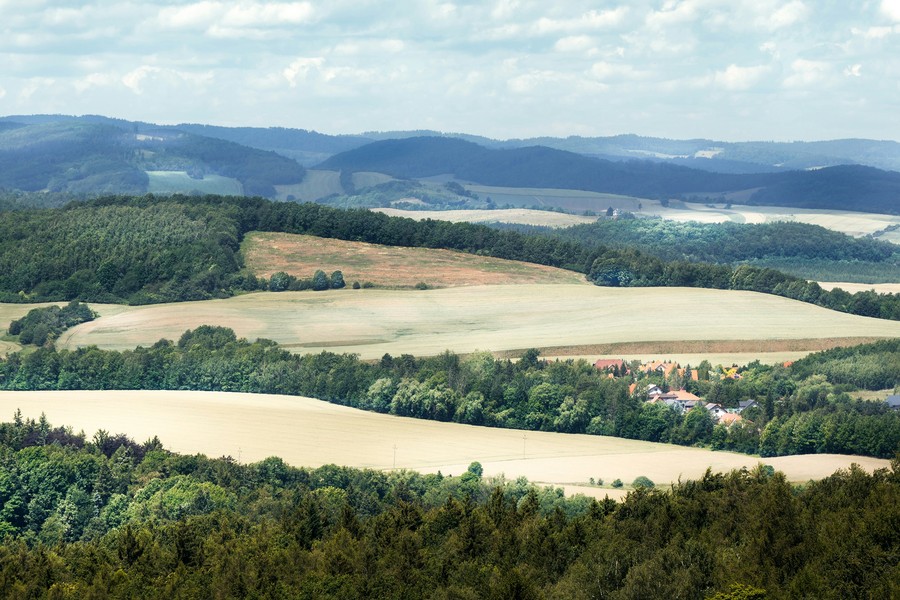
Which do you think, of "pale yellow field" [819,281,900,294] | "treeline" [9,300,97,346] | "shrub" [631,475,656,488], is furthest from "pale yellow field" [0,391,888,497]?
"pale yellow field" [819,281,900,294]

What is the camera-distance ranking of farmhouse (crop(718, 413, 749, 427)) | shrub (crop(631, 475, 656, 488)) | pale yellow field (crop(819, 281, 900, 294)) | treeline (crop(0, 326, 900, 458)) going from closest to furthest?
shrub (crop(631, 475, 656, 488)) → treeline (crop(0, 326, 900, 458)) → farmhouse (crop(718, 413, 749, 427)) → pale yellow field (crop(819, 281, 900, 294))

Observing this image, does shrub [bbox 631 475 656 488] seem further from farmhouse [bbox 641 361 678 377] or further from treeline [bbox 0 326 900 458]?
farmhouse [bbox 641 361 678 377]

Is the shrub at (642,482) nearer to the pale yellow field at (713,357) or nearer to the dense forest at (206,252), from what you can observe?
the pale yellow field at (713,357)

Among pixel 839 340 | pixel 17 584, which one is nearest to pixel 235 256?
pixel 839 340

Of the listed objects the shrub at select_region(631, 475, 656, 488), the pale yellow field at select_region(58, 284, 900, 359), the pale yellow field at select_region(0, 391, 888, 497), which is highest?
the pale yellow field at select_region(58, 284, 900, 359)

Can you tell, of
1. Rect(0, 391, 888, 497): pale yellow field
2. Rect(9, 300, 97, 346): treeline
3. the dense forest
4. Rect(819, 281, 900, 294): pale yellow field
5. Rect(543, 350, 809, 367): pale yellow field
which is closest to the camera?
Rect(0, 391, 888, 497): pale yellow field

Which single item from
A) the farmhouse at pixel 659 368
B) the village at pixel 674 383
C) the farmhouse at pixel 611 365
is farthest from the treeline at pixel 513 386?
the farmhouse at pixel 659 368

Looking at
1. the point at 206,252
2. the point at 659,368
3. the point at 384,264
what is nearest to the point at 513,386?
the point at 659,368
